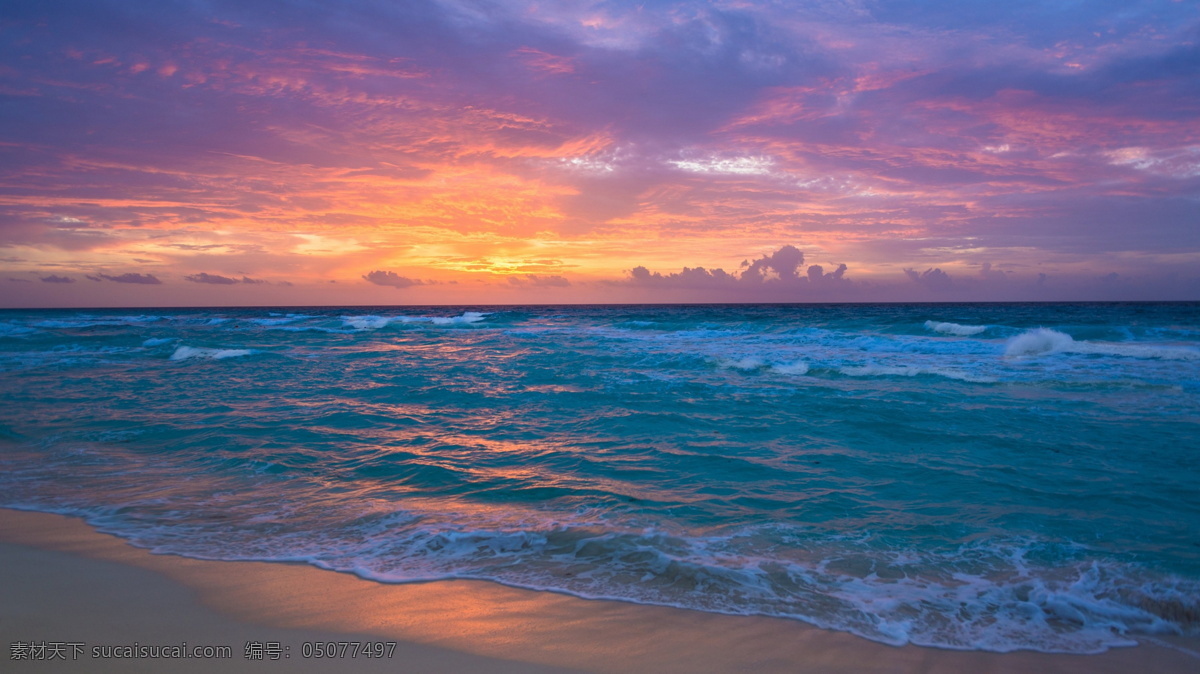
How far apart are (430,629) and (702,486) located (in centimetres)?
364

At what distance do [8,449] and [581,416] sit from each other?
8.15m

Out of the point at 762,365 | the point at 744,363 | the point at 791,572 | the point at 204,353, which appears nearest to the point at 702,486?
the point at 791,572

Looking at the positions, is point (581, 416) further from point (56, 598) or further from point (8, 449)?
point (8, 449)

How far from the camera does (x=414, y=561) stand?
431cm

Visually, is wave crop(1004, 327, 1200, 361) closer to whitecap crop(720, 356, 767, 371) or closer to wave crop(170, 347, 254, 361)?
whitecap crop(720, 356, 767, 371)

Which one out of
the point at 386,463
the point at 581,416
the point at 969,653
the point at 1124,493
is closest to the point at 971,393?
the point at 1124,493

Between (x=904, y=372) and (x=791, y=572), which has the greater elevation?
(x=904, y=372)

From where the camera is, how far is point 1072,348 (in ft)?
64.7

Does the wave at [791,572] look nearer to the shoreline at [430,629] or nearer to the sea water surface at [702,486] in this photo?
the sea water surface at [702,486]

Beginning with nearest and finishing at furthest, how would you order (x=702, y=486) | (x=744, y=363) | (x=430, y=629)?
(x=430, y=629) → (x=702, y=486) → (x=744, y=363)

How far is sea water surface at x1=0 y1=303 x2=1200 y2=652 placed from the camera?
13.1ft

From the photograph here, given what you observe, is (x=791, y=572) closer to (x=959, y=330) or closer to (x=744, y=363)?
(x=744, y=363)

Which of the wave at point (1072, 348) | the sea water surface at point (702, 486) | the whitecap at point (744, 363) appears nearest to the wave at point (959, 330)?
the wave at point (1072, 348)

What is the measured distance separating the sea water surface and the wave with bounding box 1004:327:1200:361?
5779mm
